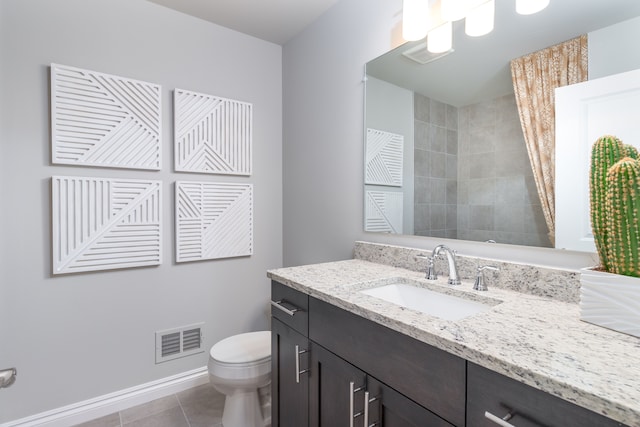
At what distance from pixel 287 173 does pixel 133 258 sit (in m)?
1.23

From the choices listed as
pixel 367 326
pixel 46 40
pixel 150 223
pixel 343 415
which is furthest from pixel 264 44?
pixel 343 415

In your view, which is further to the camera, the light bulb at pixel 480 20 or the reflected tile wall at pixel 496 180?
the light bulb at pixel 480 20

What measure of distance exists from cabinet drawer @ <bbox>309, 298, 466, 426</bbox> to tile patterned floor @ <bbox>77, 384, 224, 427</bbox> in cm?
123

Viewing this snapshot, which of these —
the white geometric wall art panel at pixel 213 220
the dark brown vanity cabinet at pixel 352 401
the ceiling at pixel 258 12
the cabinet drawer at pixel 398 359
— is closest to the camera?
the cabinet drawer at pixel 398 359

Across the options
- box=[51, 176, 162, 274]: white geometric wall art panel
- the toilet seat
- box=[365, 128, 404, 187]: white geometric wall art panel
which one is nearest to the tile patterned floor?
the toilet seat

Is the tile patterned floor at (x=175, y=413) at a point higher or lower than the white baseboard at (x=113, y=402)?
lower

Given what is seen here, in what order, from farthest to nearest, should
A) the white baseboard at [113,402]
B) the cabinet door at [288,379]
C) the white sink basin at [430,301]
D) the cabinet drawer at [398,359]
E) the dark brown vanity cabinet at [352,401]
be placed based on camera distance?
the white baseboard at [113,402] < the cabinet door at [288,379] < the white sink basin at [430,301] < the dark brown vanity cabinet at [352,401] < the cabinet drawer at [398,359]

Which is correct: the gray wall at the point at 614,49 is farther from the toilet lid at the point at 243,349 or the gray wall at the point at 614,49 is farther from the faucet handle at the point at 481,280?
the toilet lid at the point at 243,349

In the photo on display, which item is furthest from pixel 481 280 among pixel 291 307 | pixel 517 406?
pixel 291 307

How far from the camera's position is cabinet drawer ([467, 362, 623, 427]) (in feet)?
1.91

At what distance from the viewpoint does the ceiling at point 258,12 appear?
2076 mm

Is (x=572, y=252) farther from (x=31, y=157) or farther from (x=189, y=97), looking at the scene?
(x=31, y=157)

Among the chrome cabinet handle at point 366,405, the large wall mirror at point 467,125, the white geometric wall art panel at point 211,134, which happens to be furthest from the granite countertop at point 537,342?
the white geometric wall art panel at point 211,134

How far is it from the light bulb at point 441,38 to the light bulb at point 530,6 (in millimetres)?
284
